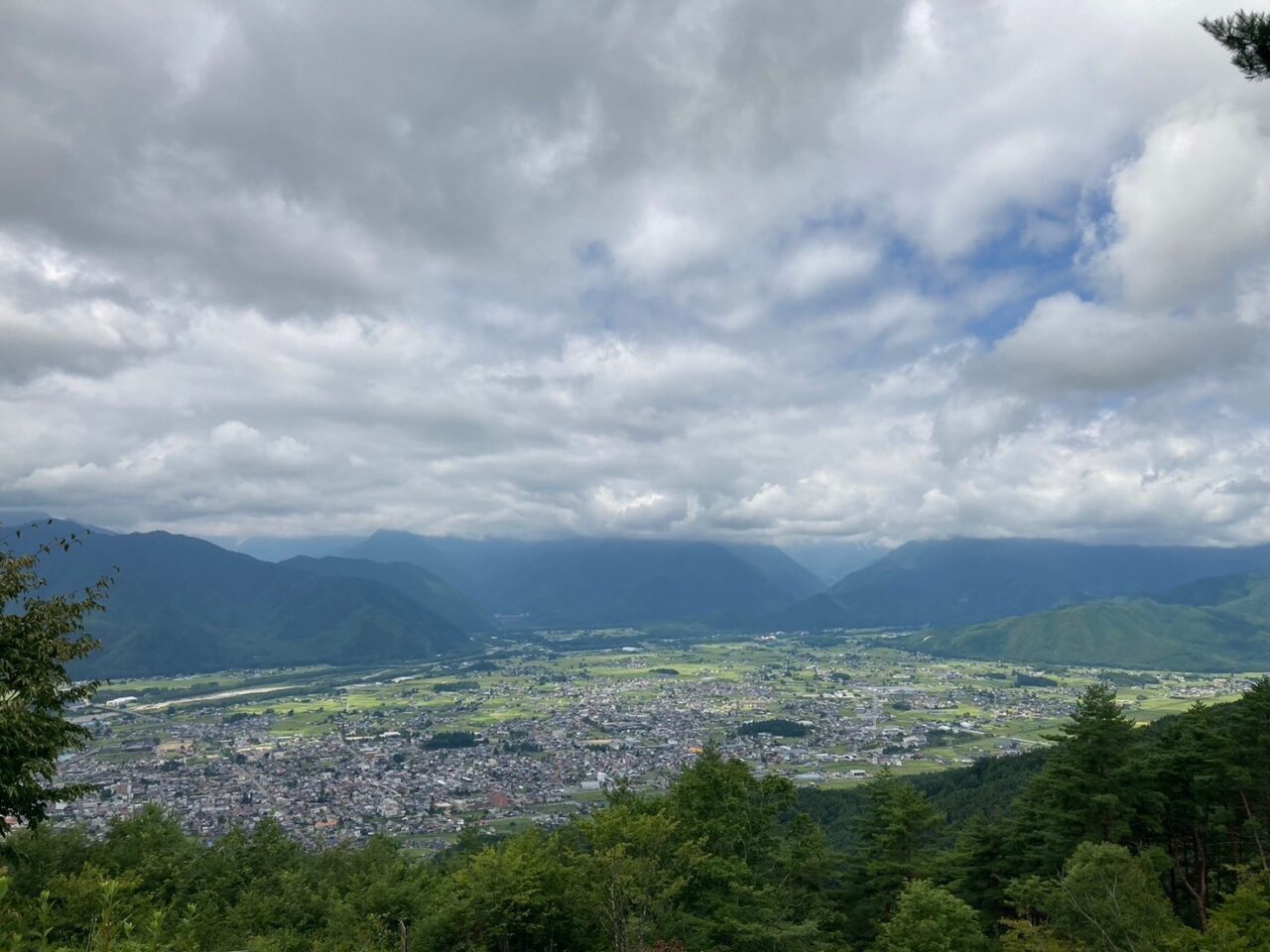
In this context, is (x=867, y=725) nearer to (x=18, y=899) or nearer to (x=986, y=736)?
(x=986, y=736)

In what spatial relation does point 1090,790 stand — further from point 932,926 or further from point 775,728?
point 775,728

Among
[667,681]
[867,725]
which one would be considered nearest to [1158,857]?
[867,725]

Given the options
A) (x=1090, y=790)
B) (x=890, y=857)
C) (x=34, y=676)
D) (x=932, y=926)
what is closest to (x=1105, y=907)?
(x=932, y=926)

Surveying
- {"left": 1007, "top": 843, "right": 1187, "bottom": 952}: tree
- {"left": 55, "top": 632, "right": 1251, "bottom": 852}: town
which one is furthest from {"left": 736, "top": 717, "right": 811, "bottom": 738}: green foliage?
{"left": 1007, "top": 843, "right": 1187, "bottom": 952}: tree

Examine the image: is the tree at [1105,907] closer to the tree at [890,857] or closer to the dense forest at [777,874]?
the dense forest at [777,874]

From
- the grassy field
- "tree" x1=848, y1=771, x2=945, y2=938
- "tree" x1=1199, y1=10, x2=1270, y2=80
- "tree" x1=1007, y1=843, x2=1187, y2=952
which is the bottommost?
the grassy field

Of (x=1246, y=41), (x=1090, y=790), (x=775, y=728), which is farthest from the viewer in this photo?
(x=775, y=728)

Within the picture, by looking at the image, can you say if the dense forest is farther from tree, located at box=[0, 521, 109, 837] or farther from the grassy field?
the grassy field
